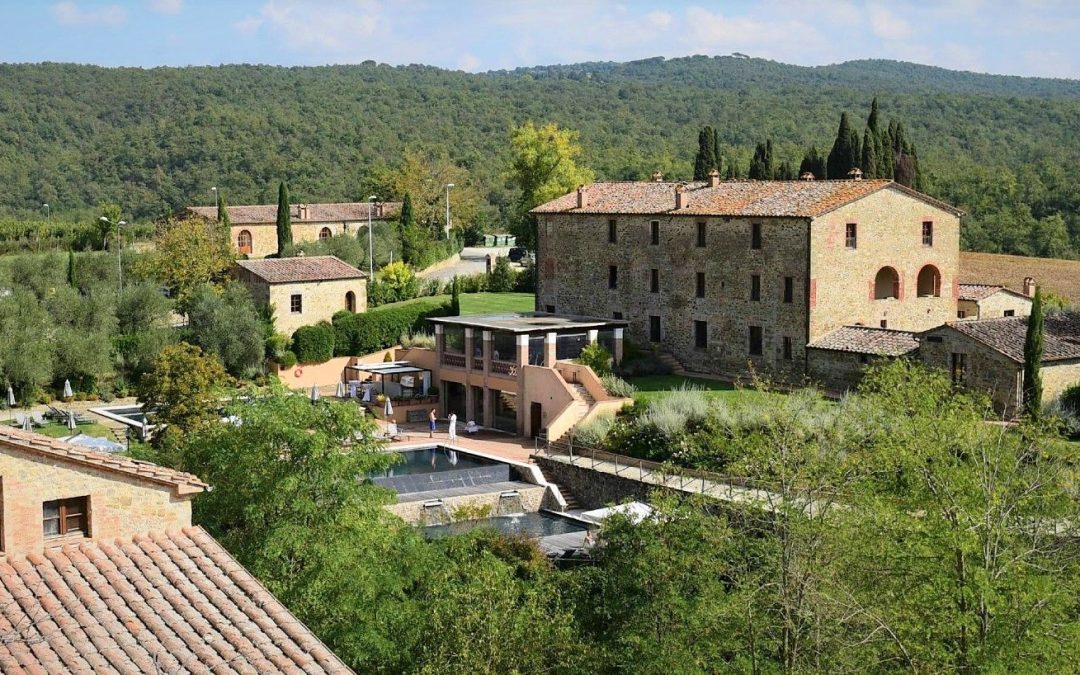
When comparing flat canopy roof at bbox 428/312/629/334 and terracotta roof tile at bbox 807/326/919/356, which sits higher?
flat canopy roof at bbox 428/312/629/334

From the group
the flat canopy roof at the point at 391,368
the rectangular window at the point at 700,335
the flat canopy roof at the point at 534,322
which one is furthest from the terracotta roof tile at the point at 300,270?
the rectangular window at the point at 700,335

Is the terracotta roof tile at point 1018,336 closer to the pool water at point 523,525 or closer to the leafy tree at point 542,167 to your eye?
the pool water at point 523,525

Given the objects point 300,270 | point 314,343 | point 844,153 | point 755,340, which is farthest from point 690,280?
point 844,153

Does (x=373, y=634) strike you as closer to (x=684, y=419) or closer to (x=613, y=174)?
(x=684, y=419)

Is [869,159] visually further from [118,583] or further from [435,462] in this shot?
[118,583]

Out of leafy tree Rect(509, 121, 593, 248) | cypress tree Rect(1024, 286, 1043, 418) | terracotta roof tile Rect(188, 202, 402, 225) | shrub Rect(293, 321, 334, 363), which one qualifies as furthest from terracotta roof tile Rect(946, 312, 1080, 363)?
terracotta roof tile Rect(188, 202, 402, 225)

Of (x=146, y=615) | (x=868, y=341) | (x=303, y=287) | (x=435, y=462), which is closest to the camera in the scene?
(x=146, y=615)

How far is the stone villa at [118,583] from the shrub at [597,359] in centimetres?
2890

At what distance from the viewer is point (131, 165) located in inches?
4245

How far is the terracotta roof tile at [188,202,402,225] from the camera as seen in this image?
7362cm

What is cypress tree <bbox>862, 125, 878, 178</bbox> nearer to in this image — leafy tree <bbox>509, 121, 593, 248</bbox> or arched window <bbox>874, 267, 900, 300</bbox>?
arched window <bbox>874, 267, 900, 300</bbox>

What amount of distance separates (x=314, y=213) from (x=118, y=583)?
211 feet

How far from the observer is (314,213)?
76438 millimetres

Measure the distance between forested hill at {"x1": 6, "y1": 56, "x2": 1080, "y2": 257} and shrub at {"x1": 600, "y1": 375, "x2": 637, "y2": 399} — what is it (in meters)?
38.2
